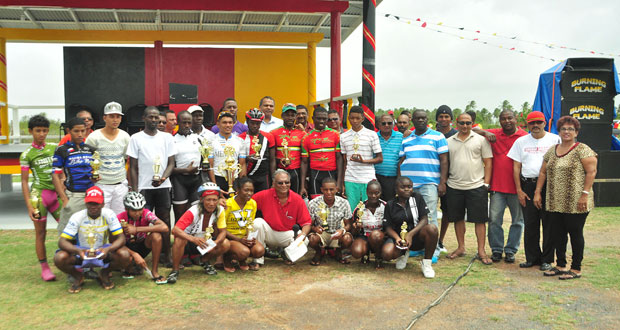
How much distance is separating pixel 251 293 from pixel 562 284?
10.6ft

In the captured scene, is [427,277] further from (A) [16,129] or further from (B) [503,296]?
(A) [16,129]

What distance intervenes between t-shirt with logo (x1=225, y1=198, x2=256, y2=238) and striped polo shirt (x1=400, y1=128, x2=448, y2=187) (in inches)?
78.9

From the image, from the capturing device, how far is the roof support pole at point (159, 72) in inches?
556

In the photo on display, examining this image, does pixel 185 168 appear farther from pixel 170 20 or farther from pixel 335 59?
pixel 170 20

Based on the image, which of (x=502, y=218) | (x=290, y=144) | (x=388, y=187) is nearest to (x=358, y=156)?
(x=388, y=187)

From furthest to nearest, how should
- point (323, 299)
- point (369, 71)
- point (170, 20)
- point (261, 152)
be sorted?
1. point (170, 20)
2. point (369, 71)
3. point (261, 152)
4. point (323, 299)

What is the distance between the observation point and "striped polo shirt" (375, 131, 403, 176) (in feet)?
20.4

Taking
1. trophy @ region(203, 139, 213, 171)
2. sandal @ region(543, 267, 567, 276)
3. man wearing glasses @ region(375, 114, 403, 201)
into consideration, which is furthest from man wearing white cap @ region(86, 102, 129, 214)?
sandal @ region(543, 267, 567, 276)

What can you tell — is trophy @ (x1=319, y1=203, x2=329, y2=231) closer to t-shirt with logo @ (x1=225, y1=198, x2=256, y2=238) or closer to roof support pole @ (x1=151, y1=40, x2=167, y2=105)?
t-shirt with logo @ (x1=225, y1=198, x2=256, y2=238)

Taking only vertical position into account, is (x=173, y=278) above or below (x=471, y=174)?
below

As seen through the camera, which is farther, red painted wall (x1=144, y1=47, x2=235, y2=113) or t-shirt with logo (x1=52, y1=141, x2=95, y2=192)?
red painted wall (x1=144, y1=47, x2=235, y2=113)

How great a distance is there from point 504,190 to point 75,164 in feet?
16.0

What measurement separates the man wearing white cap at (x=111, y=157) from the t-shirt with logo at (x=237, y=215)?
1164 mm

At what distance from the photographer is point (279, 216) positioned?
5758 mm
